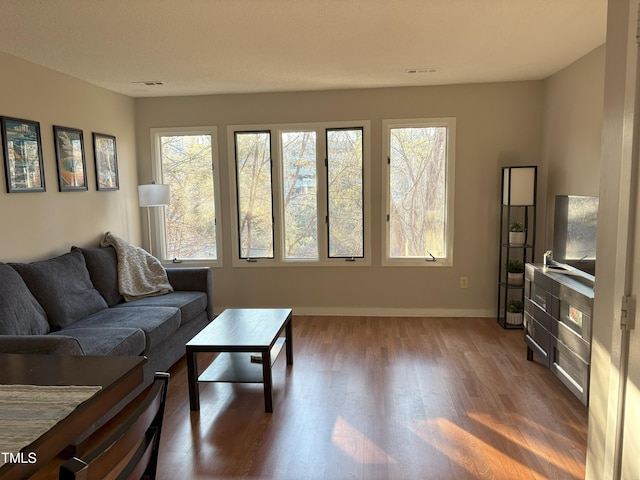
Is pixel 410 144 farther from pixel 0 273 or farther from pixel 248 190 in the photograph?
pixel 0 273

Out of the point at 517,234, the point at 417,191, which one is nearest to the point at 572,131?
the point at 517,234

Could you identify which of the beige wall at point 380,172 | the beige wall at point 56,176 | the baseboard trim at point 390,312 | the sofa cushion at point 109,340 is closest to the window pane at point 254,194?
the beige wall at point 380,172

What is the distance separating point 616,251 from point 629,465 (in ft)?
2.41

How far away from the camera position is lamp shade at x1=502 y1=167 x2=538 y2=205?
4188 millimetres

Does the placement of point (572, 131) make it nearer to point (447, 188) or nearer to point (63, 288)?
point (447, 188)

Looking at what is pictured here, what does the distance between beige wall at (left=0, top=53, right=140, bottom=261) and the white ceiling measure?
16 cm

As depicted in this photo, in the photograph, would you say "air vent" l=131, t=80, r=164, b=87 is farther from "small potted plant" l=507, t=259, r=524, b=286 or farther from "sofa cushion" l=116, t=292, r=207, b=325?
"small potted plant" l=507, t=259, r=524, b=286

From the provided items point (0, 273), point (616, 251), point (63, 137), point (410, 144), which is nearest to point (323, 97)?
point (410, 144)

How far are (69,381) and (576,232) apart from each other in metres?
3.30

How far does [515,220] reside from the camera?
461 cm

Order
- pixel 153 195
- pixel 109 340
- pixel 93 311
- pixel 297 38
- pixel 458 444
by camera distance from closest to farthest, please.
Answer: pixel 458 444, pixel 109 340, pixel 297 38, pixel 93 311, pixel 153 195

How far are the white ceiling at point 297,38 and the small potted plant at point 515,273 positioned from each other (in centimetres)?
183

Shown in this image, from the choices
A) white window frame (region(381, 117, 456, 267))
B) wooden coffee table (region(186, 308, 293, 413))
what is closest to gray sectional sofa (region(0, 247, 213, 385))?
wooden coffee table (region(186, 308, 293, 413))

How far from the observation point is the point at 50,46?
3.11m
